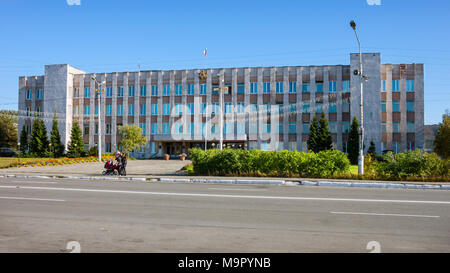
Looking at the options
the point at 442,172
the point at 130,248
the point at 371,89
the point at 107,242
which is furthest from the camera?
the point at 371,89

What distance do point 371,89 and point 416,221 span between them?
48.3 meters

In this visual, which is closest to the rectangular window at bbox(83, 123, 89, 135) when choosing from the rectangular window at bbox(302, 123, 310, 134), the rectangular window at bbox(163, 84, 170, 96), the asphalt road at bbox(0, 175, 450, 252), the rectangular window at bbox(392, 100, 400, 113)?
the rectangular window at bbox(163, 84, 170, 96)

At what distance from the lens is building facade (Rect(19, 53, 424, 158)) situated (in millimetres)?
50938

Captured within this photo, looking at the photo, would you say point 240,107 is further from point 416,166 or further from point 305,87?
point 416,166

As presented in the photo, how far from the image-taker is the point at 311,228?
6.50 m

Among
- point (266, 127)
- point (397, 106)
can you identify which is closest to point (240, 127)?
point (266, 127)

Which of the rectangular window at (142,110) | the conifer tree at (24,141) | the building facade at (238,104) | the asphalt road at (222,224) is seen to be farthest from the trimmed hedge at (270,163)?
the conifer tree at (24,141)

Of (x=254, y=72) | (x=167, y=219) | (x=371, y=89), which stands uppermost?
(x=254, y=72)

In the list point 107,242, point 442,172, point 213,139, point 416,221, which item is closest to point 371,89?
point 213,139

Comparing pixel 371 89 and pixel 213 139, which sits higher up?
pixel 371 89

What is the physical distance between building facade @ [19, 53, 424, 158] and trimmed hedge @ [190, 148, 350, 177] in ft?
92.0

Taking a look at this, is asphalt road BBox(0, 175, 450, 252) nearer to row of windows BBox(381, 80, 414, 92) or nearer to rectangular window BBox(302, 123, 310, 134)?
rectangular window BBox(302, 123, 310, 134)

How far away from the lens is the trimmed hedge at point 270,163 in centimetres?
1950

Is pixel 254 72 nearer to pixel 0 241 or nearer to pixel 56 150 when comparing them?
pixel 56 150
